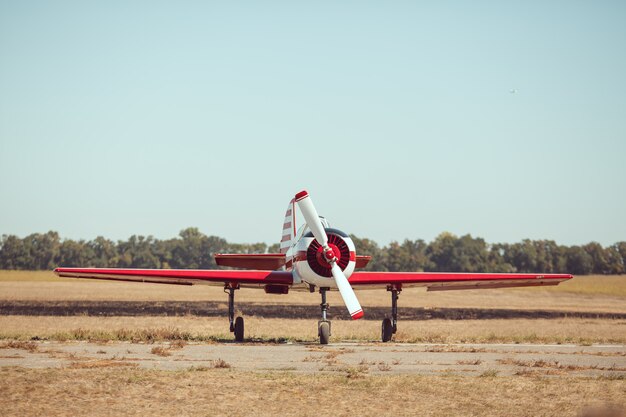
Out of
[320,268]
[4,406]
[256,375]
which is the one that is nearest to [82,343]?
[320,268]

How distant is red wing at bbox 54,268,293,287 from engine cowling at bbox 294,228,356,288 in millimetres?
1416

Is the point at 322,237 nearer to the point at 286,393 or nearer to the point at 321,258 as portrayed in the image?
the point at 321,258

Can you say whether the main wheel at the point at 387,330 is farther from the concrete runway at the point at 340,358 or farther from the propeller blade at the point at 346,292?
the propeller blade at the point at 346,292

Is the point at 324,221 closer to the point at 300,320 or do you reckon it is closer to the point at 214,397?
the point at 214,397

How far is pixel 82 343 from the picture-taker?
2141 centimetres

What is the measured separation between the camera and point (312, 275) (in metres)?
22.3

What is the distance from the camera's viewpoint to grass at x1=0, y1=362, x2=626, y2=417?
11.7 metres

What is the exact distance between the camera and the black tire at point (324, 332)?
22.3 metres

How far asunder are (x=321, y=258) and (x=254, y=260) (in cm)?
545

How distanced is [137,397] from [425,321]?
85.4 ft

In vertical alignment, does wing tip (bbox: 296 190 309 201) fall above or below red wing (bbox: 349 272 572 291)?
above

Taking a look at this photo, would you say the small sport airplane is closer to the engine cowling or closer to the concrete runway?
the engine cowling

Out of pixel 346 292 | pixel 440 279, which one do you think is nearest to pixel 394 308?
pixel 440 279

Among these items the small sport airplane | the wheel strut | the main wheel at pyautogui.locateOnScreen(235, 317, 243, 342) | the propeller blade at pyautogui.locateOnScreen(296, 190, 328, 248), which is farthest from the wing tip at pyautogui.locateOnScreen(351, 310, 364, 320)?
the main wheel at pyautogui.locateOnScreen(235, 317, 243, 342)
